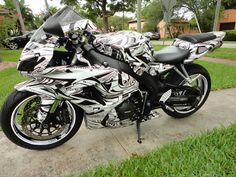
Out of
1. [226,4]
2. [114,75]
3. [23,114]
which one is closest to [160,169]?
[114,75]

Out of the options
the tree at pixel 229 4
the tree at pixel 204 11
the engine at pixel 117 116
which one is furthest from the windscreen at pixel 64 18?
the tree at pixel 229 4

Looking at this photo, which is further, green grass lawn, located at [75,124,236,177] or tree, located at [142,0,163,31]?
tree, located at [142,0,163,31]

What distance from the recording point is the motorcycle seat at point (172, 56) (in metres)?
2.20

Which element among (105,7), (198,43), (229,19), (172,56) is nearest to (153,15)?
(229,19)

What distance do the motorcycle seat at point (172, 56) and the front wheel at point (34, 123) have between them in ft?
3.26

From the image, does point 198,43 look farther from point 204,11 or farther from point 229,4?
point 229,4

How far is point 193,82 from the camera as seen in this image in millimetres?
2678

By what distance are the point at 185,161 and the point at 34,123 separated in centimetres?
148

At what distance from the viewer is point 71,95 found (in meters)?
1.85

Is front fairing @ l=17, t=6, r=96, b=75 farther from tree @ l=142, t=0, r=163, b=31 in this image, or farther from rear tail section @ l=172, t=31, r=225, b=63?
tree @ l=142, t=0, r=163, b=31

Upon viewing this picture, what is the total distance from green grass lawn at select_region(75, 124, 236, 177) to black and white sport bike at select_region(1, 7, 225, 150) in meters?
0.42

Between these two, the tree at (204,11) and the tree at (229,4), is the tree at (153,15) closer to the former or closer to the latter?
the tree at (204,11)

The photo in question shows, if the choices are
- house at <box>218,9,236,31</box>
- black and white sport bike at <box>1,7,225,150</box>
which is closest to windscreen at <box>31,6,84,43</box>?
black and white sport bike at <box>1,7,225,150</box>

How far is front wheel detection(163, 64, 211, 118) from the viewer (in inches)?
99.0
